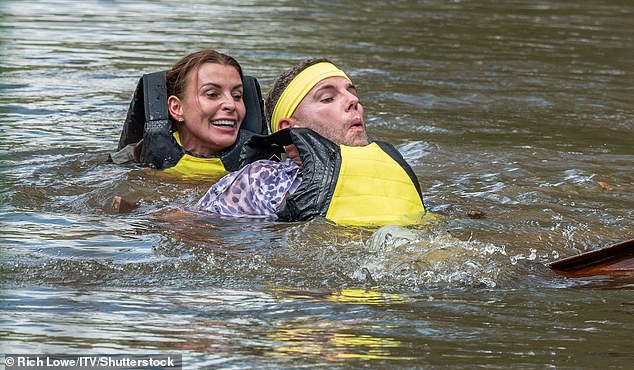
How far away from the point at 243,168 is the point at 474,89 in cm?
526

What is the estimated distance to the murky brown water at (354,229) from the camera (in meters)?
4.28

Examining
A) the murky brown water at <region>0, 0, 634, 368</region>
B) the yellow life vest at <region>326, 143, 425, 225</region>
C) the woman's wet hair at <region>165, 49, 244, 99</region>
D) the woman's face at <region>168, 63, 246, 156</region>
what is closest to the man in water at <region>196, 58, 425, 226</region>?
the yellow life vest at <region>326, 143, 425, 225</region>

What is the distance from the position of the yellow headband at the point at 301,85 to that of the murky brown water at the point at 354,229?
743 millimetres

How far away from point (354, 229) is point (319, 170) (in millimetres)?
397

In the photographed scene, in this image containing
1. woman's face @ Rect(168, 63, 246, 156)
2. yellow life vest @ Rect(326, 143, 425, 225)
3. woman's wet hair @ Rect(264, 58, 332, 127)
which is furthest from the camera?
woman's face @ Rect(168, 63, 246, 156)

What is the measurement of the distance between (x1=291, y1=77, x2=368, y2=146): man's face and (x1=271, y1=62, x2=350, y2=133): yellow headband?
0.03 metres

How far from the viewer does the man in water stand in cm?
592

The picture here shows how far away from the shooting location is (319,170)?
5961mm

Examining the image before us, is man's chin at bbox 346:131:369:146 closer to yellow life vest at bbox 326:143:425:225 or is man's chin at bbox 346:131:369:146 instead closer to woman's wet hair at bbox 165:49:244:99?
yellow life vest at bbox 326:143:425:225

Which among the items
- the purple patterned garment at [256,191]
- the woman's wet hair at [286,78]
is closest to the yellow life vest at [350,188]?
the purple patterned garment at [256,191]

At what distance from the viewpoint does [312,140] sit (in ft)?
19.9

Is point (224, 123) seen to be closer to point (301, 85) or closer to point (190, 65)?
point (190, 65)

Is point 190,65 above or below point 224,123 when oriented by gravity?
above

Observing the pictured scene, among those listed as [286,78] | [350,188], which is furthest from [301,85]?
[350,188]
